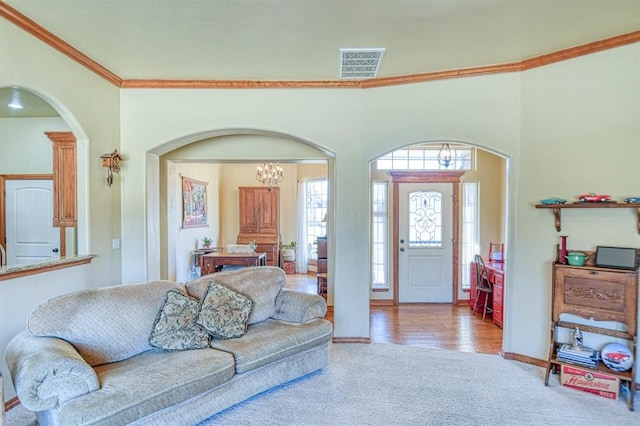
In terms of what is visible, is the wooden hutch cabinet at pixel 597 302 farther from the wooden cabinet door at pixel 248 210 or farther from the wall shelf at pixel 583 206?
the wooden cabinet door at pixel 248 210

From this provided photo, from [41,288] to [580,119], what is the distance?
16.1ft

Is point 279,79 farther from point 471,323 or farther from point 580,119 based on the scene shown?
point 471,323

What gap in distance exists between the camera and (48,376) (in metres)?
1.97

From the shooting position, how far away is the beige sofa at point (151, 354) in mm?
1994

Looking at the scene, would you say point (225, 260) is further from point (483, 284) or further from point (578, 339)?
point (578, 339)

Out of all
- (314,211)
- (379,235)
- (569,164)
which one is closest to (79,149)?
(379,235)

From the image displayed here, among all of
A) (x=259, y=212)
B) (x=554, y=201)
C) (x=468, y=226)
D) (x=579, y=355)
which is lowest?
(x=579, y=355)

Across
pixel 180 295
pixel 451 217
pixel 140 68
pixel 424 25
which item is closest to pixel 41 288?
pixel 180 295

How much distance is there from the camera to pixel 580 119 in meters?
3.27

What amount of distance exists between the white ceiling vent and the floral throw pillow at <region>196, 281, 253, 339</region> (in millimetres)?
2413

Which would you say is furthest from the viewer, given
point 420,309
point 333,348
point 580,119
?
point 420,309

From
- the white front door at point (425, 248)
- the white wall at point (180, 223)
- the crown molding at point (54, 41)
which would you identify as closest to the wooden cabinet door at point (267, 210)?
the white wall at point (180, 223)

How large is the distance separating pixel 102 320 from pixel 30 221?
3.49 metres

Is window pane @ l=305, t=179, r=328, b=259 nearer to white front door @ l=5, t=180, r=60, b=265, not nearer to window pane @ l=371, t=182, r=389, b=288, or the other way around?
window pane @ l=371, t=182, r=389, b=288
